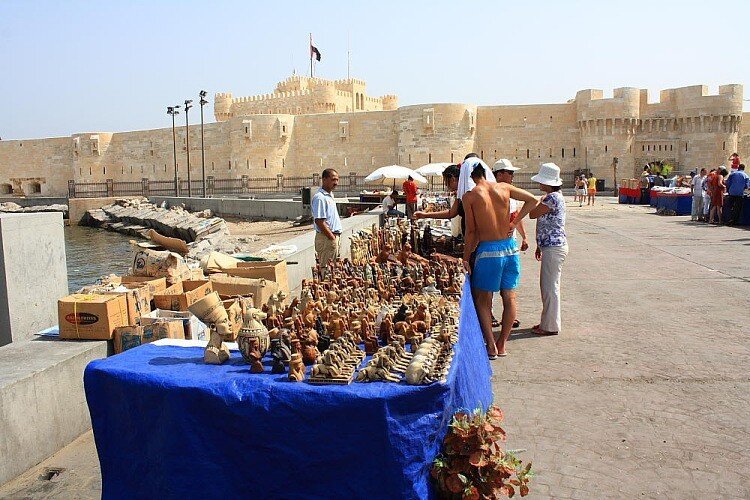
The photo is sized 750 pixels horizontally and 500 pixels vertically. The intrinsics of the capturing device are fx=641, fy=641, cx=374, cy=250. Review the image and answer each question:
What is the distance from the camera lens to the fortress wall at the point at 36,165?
48938 millimetres

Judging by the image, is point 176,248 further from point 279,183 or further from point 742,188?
point 279,183

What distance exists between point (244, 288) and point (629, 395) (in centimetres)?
313

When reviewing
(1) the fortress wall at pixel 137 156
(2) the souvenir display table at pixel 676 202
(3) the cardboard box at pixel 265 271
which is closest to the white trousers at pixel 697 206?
(2) the souvenir display table at pixel 676 202

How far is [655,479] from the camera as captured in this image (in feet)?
10.0

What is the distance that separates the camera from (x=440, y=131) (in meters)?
36.5

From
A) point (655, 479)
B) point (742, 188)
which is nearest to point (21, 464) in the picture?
point (655, 479)

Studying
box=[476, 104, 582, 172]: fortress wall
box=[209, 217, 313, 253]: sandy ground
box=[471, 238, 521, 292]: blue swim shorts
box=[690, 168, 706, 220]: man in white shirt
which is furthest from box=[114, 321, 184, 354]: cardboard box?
box=[476, 104, 582, 172]: fortress wall

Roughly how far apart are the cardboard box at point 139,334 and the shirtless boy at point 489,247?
223cm

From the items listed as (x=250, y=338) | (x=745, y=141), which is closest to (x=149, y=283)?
(x=250, y=338)

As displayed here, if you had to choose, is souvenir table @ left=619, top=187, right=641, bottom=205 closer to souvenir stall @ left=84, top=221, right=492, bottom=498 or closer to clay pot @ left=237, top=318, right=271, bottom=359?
souvenir stall @ left=84, top=221, right=492, bottom=498

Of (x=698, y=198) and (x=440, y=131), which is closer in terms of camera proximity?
(x=698, y=198)

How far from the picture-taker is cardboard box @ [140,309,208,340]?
13.7 ft

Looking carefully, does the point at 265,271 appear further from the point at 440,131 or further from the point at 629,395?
the point at 440,131

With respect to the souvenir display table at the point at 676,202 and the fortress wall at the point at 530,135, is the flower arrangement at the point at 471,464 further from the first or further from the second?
the fortress wall at the point at 530,135
